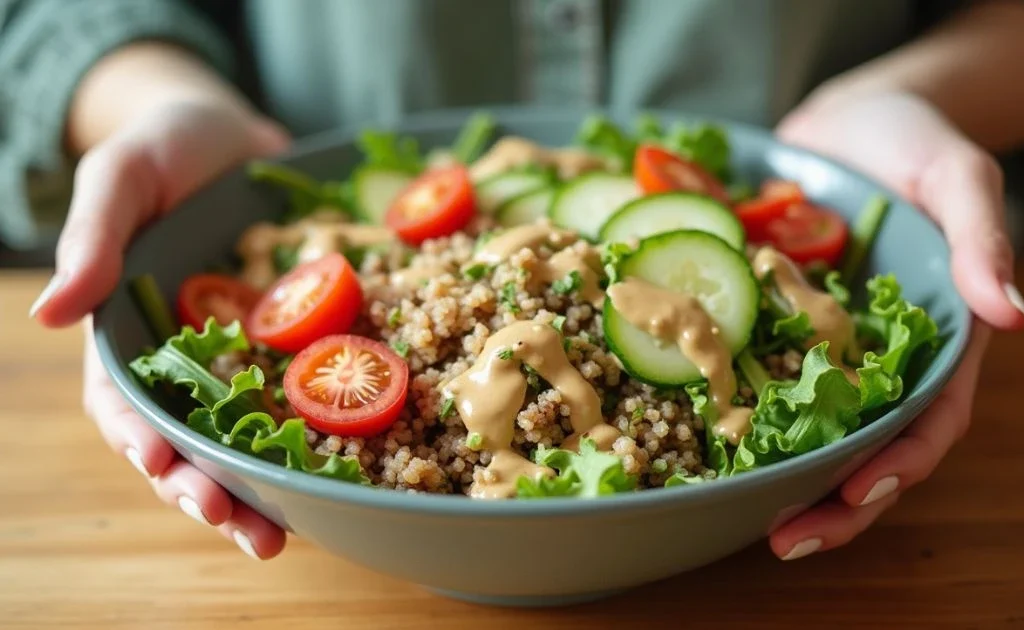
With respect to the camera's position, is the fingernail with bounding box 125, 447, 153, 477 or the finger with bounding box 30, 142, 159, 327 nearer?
the fingernail with bounding box 125, 447, 153, 477

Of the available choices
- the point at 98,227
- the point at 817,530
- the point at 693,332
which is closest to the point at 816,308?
the point at 693,332

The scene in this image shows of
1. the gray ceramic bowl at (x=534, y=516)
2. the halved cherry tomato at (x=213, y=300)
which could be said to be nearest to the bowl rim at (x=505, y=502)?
the gray ceramic bowl at (x=534, y=516)

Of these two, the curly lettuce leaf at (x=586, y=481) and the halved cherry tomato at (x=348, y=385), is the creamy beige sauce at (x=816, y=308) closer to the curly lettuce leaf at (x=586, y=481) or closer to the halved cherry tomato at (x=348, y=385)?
the curly lettuce leaf at (x=586, y=481)

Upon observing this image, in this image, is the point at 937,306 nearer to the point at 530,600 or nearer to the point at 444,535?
the point at 530,600

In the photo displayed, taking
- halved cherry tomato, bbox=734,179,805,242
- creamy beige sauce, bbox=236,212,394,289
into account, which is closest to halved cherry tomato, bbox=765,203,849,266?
halved cherry tomato, bbox=734,179,805,242

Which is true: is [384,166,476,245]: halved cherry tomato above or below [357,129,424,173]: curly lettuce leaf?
above

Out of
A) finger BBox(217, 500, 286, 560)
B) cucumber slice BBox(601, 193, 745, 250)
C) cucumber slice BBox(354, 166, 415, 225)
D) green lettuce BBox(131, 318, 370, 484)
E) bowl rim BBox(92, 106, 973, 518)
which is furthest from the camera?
cucumber slice BBox(354, 166, 415, 225)

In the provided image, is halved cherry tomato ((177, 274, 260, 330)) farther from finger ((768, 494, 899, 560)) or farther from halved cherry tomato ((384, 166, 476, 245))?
finger ((768, 494, 899, 560))

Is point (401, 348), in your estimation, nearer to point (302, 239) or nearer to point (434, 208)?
point (434, 208)
